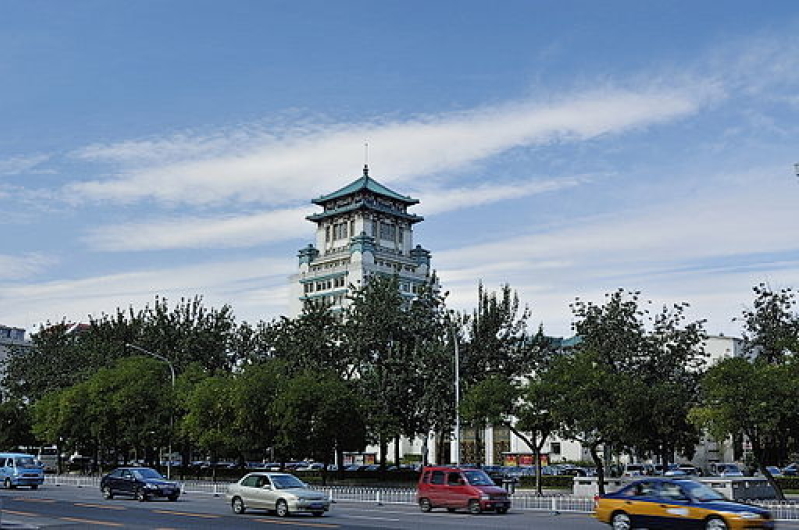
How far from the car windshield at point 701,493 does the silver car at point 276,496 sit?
464 inches

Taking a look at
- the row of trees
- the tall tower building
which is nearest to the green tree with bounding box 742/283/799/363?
the row of trees

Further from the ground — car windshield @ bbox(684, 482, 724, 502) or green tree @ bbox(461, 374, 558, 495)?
green tree @ bbox(461, 374, 558, 495)

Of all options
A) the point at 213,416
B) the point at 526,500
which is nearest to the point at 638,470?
the point at 213,416

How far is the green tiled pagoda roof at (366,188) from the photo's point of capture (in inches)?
4884

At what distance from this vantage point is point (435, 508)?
32.2 metres

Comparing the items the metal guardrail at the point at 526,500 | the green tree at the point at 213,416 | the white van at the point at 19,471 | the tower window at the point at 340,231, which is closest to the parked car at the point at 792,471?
the metal guardrail at the point at 526,500

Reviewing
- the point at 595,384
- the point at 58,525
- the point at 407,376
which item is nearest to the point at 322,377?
the point at 407,376

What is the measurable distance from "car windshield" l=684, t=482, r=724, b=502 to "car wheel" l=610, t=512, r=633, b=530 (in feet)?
5.64

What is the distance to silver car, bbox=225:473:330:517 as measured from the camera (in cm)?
2808

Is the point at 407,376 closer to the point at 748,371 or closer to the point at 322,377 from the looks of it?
the point at 322,377

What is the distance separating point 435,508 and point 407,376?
24076 millimetres

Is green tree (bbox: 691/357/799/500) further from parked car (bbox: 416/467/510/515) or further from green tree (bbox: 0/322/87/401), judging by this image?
green tree (bbox: 0/322/87/401)

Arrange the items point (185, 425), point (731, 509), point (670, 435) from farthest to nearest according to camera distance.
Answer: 1. point (185, 425)
2. point (670, 435)
3. point (731, 509)

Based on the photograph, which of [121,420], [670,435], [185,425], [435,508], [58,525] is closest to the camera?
[58,525]
